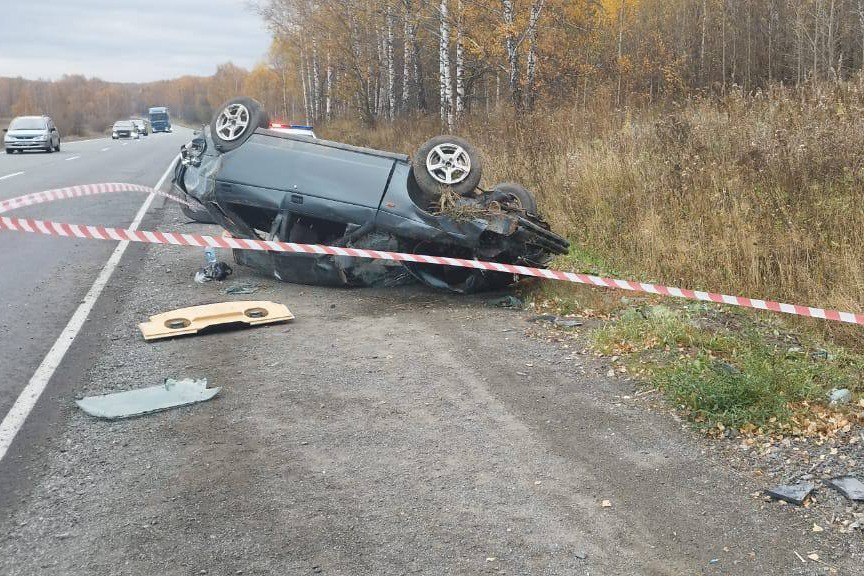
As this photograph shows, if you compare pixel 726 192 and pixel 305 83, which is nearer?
pixel 726 192

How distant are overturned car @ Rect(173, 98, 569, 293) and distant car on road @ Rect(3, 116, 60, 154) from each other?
1121 inches

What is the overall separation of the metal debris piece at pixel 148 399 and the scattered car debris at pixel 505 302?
10.9 ft

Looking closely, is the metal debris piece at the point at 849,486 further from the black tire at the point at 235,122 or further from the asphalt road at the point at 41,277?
the black tire at the point at 235,122

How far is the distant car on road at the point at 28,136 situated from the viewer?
3306 centimetres

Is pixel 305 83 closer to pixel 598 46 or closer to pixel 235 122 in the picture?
pixel 598 46

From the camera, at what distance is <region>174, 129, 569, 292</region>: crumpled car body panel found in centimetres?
784

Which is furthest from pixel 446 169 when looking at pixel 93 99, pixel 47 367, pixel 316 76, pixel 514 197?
pixel 93 99

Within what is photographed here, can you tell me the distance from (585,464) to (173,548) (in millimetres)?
2172

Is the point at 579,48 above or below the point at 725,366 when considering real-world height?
above

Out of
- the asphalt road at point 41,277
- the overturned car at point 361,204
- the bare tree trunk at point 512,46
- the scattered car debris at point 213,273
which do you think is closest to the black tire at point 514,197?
the overturned car at point 361,204

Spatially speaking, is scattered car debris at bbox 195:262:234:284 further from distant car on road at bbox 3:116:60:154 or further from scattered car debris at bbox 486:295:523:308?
distant car on road at bbox 3:116:60:154

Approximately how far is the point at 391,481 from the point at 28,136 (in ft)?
113

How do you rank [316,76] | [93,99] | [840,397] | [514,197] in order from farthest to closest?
1. [93,99]
2. [316,76]
3. [514,197]
4. [840,397]

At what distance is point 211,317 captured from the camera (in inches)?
273
